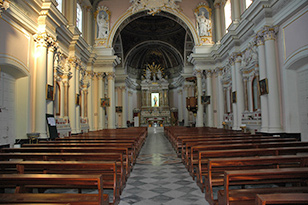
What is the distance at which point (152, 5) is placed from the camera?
56.5 feet

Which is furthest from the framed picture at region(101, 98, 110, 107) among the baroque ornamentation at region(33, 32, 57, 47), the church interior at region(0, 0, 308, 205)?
the baroque ornamentation at region(33, 32, 57, 47)

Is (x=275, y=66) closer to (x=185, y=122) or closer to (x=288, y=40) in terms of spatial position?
(x=288, y=40)

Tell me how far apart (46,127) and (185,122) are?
17946 mm

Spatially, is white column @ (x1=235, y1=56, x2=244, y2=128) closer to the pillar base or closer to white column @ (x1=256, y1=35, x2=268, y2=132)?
white column @ (x1=256, y1=35, x2=268, y2=132)

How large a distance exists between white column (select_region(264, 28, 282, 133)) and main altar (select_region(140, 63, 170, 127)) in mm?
20692

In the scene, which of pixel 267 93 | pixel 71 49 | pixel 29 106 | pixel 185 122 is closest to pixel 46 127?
pixel 29 106

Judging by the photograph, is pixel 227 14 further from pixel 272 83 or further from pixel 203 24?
pixel 272 83

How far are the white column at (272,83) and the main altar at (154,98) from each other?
815 inches

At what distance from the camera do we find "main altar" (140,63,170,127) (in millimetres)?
29500

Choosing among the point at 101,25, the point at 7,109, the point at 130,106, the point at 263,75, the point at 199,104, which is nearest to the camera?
the point at 7,109

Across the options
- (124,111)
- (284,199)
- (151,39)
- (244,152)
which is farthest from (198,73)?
(284,199)

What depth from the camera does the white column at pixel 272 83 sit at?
8938 mm

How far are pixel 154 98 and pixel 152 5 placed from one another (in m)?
15.1

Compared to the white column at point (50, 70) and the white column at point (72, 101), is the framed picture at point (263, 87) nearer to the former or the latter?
the white column at point (50, 70)
